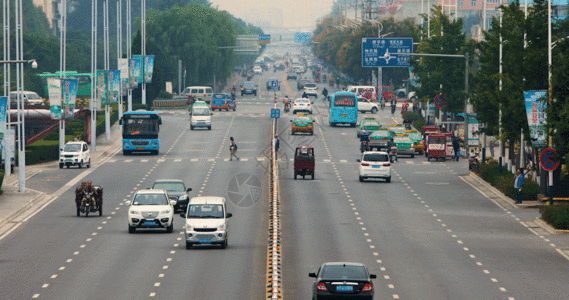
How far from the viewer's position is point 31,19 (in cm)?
17225

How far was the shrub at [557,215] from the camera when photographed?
125 ft

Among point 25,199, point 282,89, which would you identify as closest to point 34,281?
point 25,199

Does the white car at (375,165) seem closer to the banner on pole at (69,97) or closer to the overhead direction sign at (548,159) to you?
the overhead direction sign at (548,159)

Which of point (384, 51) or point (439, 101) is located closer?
point (439, 101)

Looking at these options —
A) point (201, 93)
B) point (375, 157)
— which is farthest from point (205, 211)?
point (201, 93)

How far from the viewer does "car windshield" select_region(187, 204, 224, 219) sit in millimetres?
32781

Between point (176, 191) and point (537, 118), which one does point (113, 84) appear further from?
point (537, 118)

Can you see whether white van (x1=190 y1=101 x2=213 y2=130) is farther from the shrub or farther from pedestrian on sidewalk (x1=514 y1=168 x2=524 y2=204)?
the shrub

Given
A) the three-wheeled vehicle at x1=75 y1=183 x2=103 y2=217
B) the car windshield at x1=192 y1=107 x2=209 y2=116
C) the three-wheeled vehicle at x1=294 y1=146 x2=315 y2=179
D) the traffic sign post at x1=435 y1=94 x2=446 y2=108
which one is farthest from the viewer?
the car windshield at x1=192 y1=107 x2=209 y2=116

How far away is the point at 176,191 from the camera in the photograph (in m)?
42.9

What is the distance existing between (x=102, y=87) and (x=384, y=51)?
31109mm

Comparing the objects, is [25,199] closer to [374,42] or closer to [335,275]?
[335,275]

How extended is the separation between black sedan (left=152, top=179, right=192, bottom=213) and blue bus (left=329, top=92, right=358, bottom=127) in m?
47.9

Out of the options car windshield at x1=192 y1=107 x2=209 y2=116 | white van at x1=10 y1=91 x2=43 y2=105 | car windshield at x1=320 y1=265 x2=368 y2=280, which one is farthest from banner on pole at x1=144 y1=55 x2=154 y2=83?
car windshield at x1=320 y1=265 x2=368 y2=280
